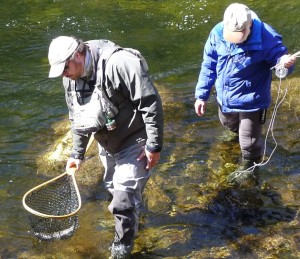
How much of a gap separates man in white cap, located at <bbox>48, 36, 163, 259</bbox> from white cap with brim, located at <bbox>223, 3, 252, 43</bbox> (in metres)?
1.21

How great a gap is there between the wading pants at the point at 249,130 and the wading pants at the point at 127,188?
1.53m

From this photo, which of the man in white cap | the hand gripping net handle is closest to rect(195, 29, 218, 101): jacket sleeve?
the man in white cap

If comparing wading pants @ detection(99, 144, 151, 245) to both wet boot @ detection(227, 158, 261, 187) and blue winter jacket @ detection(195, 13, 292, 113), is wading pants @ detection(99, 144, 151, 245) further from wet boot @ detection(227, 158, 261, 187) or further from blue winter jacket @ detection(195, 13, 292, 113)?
wet boot @ detection(227, 158, 261, 187)

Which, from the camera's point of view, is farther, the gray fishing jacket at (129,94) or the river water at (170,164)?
the river water at (170,164)

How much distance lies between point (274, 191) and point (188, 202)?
41.9 inches

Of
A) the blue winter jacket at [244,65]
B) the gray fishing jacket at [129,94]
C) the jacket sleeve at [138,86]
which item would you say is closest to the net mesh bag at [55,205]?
the gray fishing jacket at [129,94]

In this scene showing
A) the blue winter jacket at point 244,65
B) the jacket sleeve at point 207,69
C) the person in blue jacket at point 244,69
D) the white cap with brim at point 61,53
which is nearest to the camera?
the white cap with brim at point 61,53

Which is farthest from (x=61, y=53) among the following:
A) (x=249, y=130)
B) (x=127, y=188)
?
(x=249, y=130)

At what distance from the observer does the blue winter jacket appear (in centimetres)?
567

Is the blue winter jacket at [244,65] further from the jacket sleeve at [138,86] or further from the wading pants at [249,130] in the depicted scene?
the jacket sleeve at [138,86]

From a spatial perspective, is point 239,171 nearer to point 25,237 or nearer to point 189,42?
point 25,237

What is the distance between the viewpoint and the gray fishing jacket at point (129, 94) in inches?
181

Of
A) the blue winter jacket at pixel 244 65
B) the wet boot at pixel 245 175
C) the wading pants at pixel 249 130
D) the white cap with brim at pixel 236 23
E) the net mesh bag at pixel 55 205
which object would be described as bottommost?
the wet boot at pixel 245 175

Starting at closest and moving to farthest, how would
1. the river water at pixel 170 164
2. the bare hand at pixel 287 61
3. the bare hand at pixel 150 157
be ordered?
the bare hand at pixel 150 157 → the bare hand at pixel 287 61 → the river water at pixel 170 164
